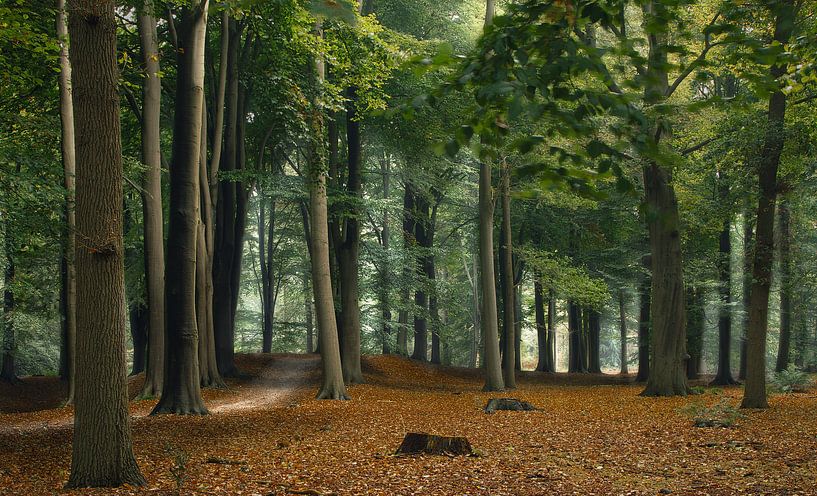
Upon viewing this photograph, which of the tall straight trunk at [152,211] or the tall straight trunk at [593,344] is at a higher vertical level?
the tall straight trunk at [152,211]

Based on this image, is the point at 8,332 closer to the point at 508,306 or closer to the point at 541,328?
the point at 508,306

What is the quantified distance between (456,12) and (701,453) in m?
19.6

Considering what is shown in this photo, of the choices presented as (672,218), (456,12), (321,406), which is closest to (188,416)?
(321,406)

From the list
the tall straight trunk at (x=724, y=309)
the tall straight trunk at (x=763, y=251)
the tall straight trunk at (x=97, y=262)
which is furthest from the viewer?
the tall straight trunk at (x=724, y=309)

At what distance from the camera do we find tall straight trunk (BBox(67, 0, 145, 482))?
6.02 meters

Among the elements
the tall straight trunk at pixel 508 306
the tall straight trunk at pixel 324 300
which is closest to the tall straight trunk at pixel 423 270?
the tall straight trunk at pixel 508 306

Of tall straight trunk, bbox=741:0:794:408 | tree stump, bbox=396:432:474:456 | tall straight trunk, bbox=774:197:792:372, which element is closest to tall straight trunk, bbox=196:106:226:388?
tree stump, bbox=396:432:474:456

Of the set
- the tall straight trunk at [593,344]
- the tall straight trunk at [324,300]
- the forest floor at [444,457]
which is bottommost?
the tall straight trunk at [593,344]

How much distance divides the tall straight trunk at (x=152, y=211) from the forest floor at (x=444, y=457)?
4.20 feet

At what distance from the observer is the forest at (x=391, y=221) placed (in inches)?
122

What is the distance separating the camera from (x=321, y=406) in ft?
44.7

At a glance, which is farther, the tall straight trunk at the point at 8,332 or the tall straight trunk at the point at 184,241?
the tall straight trunk at the point at 8,332

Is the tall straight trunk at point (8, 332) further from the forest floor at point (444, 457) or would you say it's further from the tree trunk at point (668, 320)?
the tree trunk at point (668, 320)

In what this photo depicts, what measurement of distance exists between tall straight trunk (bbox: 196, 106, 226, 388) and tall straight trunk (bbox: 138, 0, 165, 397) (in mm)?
808
